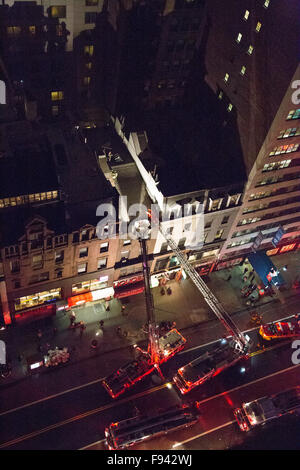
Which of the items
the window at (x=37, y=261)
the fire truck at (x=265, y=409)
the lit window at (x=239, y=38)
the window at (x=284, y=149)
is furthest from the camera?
the window at (x=284, y=149)

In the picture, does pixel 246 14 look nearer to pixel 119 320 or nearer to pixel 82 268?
pixel 82 268

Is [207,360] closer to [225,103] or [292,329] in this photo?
[292,329]

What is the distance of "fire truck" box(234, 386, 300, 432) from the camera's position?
46500 millimetres

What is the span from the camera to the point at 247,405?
47.7 metres

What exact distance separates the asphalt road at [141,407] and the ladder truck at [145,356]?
203cm

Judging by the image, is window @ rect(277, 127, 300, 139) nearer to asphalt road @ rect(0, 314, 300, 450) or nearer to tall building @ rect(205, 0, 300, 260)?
tall building @ rect(205, 0, 300, 260)

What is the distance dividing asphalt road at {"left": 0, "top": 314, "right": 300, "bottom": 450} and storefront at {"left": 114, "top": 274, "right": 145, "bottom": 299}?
475 inches

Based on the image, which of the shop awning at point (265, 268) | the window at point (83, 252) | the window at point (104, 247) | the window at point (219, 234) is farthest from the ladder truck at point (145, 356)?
the shop awning at point (265, 268)

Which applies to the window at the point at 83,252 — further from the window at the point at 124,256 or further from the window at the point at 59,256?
the window at the point at 124,256

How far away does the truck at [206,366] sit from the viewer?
4850 centimetres

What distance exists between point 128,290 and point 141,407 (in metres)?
17.1

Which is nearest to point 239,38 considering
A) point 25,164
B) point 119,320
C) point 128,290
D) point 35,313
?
point 25,164
